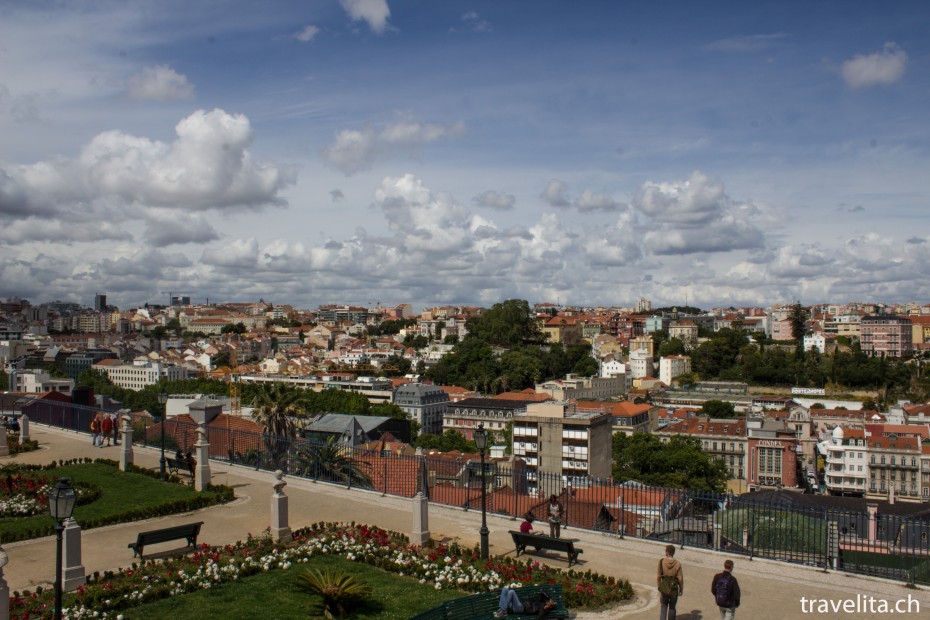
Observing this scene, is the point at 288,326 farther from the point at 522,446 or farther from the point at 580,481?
the point at 580,481

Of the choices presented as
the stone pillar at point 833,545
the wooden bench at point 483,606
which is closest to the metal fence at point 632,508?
the stone pillar at point 833,545

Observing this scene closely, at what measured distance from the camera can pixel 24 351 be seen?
110m

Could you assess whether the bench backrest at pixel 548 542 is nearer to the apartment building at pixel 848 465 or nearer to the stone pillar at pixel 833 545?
the stone pillar at pixel 833 545

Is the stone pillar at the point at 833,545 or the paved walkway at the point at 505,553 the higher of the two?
the stone pillar at the point at 833,545

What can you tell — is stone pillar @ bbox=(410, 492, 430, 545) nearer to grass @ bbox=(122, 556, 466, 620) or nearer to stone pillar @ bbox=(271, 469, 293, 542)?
grass @ bbox=(122, 556, 466, 620)

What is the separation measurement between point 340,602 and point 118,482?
29.8 ft

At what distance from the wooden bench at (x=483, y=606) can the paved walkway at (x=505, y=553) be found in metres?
0.47

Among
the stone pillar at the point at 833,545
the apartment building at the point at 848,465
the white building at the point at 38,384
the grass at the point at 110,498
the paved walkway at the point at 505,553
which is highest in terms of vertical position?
the stone pillar at the point at 833,545

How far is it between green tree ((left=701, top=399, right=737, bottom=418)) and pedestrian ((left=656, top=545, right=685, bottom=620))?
2959 inches

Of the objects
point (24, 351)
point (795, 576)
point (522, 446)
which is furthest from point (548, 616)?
point (24, 351)

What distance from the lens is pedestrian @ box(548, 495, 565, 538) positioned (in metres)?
11.9

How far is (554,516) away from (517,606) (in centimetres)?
359

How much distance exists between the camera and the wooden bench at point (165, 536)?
10.6 meters

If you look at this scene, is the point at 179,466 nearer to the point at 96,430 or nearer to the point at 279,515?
the point at 96,430
